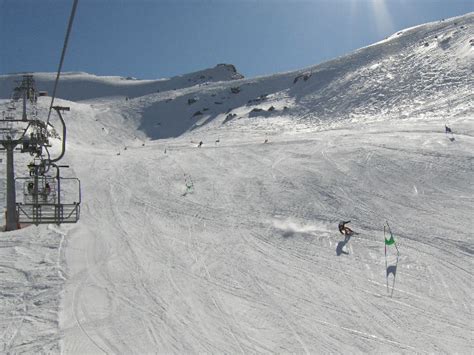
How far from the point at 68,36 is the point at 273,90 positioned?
69.1 m

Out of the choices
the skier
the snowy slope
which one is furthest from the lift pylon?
the snowy slope

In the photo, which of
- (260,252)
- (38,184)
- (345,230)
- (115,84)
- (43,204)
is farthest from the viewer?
(115,84)

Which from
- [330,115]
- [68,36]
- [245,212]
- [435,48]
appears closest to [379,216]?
[245,212]

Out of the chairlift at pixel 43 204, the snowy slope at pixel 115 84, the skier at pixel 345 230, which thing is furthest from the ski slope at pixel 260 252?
the snowy slope at pixel 115 84

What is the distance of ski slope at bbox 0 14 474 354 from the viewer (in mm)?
10609

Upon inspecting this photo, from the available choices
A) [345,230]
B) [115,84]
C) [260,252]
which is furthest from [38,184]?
[115,84]

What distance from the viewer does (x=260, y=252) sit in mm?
16062

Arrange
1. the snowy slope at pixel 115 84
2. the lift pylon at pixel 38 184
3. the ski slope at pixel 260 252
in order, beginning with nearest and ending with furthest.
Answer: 1. the ski slope at pixel 260 252
2. the lift pylon at pixel 38 184
3. the snowy slope at pixel 115 84

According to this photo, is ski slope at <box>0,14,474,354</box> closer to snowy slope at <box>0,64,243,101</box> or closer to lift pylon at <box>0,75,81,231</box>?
lift pylon at <box>0,75,81,231</box>

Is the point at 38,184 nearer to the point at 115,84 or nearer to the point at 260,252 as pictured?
the point at 260,252

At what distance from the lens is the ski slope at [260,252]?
1061 centimetres

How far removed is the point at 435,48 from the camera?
211ft

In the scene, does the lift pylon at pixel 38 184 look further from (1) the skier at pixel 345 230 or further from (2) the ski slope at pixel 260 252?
(1) the skier at pixel 345 230

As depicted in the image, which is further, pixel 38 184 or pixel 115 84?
pixel 115 84
